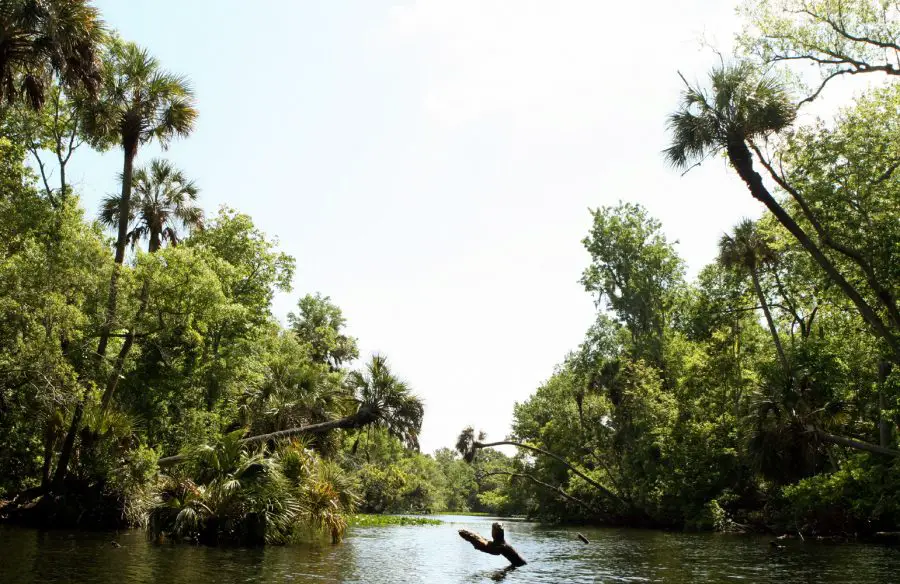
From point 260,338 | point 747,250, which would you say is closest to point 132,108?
point 260,338

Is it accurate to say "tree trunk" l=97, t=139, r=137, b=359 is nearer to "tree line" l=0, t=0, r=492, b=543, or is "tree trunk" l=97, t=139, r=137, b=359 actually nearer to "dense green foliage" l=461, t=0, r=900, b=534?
"tree line" l=0, t=0, r=492, b=543

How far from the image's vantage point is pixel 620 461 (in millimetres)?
44844

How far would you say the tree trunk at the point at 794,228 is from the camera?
57.9ft

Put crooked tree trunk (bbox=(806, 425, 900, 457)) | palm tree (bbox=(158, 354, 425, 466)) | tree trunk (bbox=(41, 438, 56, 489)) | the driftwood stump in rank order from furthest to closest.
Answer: palm tree (bbox=(158, 354, 425, 466))
tree trunk (bbox=(41, 438, 56, 489))
crooked tree trunk (bbox=(806, 425, 900, 457))
the driftwood stump

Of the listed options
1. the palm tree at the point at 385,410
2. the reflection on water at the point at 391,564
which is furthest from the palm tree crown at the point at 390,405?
the reflection on water at the point at 391,564

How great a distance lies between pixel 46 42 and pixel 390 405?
1761 cm

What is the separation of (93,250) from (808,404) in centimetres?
2691

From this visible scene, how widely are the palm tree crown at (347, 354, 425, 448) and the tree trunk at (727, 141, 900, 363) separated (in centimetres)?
1532

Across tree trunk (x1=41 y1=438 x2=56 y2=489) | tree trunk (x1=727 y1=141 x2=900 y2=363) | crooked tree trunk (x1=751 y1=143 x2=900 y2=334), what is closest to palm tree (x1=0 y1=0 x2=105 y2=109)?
tree trunk (x1=41 y1=438 x2=56 y2=489)

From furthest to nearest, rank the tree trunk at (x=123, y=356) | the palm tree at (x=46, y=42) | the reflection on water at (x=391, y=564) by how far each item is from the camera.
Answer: the tree trunk at (x=123, y=356) → the palm tree at (x=46, y=42) → the reflection on water at (x=391, y=564)

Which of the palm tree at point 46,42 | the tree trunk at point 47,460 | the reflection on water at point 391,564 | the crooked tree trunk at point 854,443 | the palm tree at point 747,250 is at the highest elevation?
the palm tree at point 747,250

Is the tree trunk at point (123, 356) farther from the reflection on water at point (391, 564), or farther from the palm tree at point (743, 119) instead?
the palm tree at point (743, 119)

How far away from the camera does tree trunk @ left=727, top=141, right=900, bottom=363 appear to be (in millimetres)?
17641

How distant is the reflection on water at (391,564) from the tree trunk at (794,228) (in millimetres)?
6172
